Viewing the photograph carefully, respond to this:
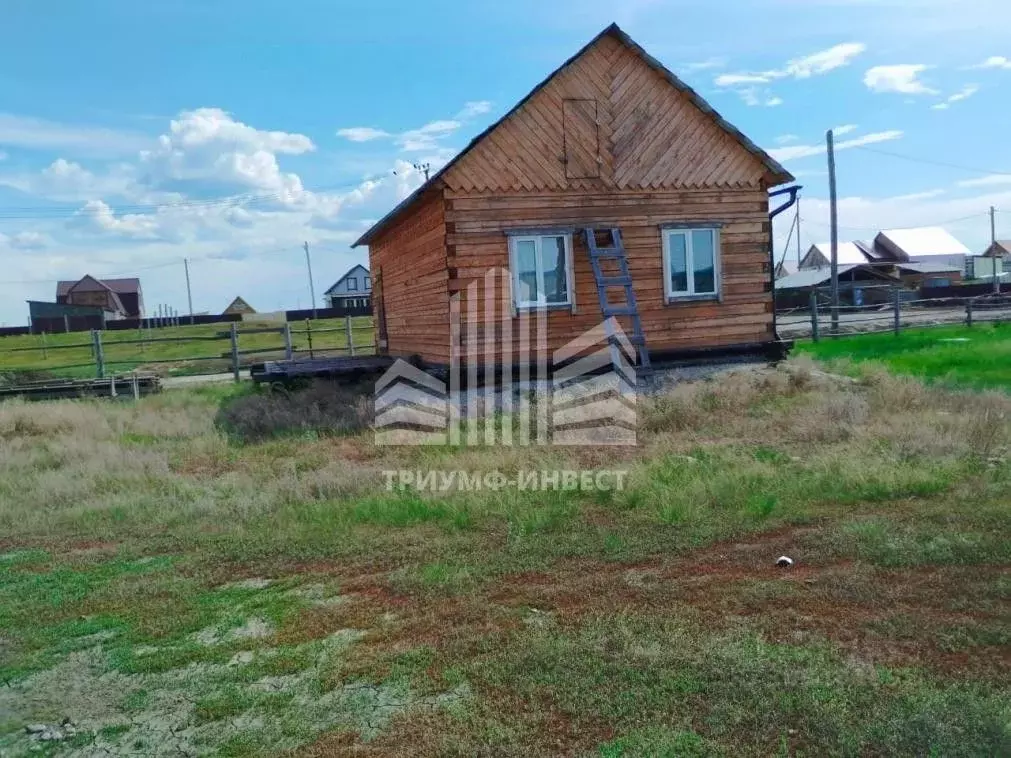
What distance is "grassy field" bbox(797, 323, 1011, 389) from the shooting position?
15.3 m

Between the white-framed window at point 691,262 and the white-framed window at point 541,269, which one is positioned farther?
the white-framed window at point 691,262

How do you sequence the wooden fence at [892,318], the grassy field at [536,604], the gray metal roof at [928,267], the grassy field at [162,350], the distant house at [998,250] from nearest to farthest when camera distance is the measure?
1. the grassy field at [536,604]
2. the wooden fence at [892,318]
3. the grassy field at [162,350]
4. the gray metal roof at [928,267]
5. the distant house at [998,250]

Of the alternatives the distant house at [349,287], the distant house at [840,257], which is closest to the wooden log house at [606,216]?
the distant house at [840,257]

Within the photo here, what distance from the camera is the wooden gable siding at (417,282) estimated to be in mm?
14906

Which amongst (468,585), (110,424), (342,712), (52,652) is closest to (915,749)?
(342,712)

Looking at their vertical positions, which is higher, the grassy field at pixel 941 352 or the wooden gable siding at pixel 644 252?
the wooden gable siding at pixel 644 252

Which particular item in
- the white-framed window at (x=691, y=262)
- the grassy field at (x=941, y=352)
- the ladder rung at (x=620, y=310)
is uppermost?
the white-framed window at (x=691, y=262)

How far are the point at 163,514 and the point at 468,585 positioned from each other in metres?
4.17

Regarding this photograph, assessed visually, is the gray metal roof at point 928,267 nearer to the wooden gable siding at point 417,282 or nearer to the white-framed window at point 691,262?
the white-framed window at point 691,262

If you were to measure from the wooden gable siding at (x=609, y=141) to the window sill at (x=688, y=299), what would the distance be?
2.08 metres

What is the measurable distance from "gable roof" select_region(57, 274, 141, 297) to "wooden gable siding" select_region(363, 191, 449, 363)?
2715 inches

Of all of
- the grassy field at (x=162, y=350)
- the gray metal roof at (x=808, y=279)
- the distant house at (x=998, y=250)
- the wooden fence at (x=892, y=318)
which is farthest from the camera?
the distant house at (x=998, y=250)

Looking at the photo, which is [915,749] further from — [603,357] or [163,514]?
[603,357]

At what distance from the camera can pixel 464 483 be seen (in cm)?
900
